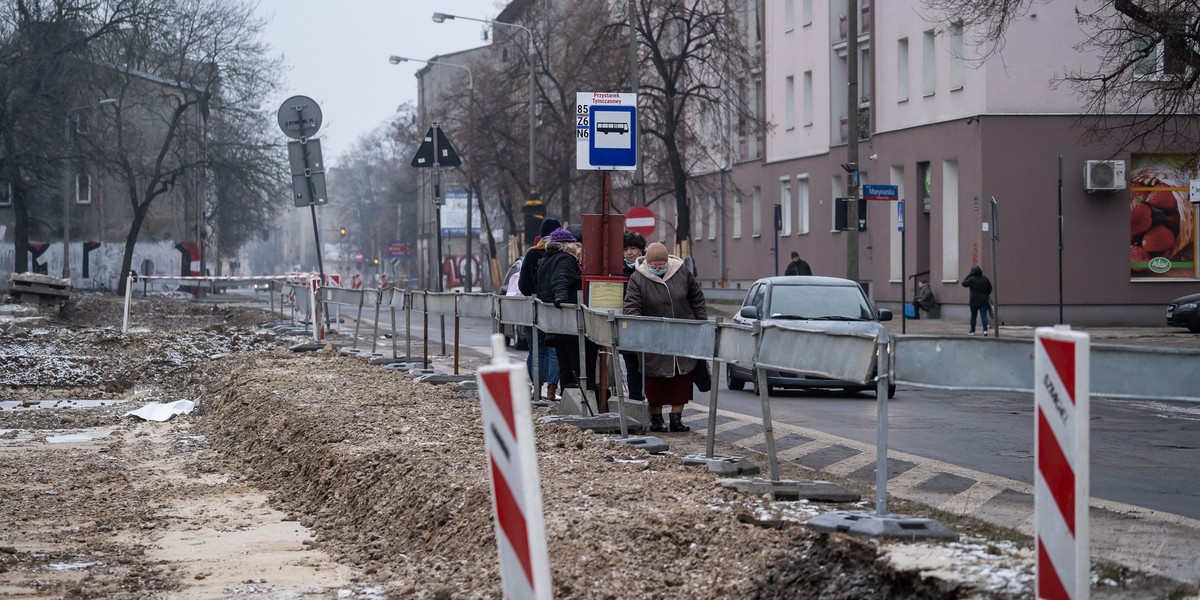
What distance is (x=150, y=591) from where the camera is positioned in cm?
711

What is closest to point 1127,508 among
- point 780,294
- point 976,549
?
point 976,549

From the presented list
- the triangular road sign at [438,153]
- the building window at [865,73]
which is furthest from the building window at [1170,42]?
the building window at [865,73]

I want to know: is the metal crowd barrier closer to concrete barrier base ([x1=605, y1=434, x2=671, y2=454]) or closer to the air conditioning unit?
concrete barrier base ([x1=605, y1=434, x2=671, y2=454])

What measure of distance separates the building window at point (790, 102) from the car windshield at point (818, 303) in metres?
32.1

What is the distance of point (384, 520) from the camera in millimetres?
8789

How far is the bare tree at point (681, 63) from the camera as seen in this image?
130 feet

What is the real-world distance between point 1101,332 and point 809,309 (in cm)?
1650

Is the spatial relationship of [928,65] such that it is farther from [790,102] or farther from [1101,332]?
[790,102]

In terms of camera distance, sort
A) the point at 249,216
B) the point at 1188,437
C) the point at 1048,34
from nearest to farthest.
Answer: the point at 1188,437 → the point at 1048,34 → the point at 249,216

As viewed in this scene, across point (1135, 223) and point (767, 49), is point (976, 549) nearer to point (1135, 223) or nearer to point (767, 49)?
point (1135, 223)

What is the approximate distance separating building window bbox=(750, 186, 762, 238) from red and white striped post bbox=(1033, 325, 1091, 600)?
1933 inches

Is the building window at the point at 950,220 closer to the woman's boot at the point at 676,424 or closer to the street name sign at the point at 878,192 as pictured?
the street name sign at the point at 878,192

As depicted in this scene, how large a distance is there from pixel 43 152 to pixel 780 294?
3494 cm

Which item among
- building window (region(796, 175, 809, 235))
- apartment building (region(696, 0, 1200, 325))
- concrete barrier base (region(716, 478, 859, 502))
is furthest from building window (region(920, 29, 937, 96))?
concrete barrier base (region(716, 478, 859, 502))
